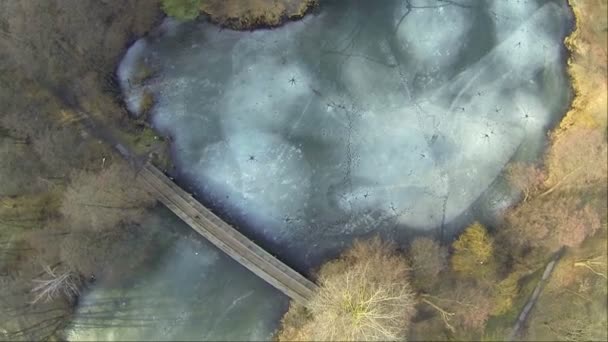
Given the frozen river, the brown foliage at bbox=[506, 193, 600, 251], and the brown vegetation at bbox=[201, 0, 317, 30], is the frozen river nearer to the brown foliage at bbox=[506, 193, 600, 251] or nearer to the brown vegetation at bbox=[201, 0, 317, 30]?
the brown vegetation at bbox=[201, 0, 317, 30]

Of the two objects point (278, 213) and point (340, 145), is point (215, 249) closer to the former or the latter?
point (278, 213)

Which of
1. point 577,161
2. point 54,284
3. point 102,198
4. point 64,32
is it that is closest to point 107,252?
point 54,284

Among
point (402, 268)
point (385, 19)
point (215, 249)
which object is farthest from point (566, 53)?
point (215, 249)

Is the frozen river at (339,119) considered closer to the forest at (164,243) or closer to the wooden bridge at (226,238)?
the wooden bridge at (226,238)

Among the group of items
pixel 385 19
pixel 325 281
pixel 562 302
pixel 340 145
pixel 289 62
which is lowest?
pixel 562 302

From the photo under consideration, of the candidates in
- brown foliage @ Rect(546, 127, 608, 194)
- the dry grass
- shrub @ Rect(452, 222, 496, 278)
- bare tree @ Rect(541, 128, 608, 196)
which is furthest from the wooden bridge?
brown foliage @ Rect(546, 127, 608, 194)

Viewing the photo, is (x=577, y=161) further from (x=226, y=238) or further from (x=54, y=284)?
(x=54, y=284)
